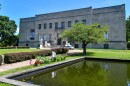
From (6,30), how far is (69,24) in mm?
20011

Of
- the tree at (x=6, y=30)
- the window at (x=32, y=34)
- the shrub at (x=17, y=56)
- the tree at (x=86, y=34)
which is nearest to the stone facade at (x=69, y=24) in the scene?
the window at (x=32, y=34)

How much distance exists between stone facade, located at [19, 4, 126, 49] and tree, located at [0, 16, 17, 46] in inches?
170

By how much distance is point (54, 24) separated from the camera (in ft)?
168

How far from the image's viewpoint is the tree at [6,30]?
5147 cm

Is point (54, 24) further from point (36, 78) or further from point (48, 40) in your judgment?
point (36, 78)

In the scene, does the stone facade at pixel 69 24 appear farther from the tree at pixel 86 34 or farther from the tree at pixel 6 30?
the tree at pixel 86 34

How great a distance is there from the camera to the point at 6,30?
52.3m

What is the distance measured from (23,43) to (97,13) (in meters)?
27.5

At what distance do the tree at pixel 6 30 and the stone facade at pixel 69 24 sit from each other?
433cm

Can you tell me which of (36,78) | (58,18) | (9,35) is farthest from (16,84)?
(9,35)

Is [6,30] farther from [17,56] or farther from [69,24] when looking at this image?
[17,56]

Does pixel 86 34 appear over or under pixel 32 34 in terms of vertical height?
under

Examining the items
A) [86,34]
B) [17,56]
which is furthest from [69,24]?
[17,56]

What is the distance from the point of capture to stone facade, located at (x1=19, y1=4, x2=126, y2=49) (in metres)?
41.0
